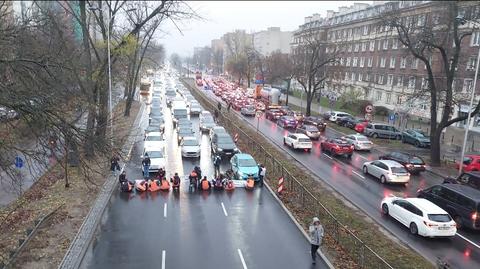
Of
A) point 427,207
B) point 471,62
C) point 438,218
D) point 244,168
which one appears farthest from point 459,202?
point 471,62

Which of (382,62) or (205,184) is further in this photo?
(382,62)

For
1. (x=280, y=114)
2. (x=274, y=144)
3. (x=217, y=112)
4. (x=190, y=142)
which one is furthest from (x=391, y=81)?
(x=190, y=142)

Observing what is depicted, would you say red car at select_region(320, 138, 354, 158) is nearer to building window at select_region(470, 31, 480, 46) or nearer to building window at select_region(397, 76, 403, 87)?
building window at select_region(470, 31, 480, 46)

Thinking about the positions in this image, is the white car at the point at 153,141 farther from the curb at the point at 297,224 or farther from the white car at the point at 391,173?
the white car at the point at 391,173

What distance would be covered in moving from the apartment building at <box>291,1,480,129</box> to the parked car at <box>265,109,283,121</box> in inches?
442

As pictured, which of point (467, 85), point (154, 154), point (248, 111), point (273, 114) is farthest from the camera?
point (248, 111)

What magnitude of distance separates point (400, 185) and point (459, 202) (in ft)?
21.8

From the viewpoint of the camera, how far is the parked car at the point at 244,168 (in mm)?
24266

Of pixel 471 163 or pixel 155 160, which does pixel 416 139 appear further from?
pixel 155 160

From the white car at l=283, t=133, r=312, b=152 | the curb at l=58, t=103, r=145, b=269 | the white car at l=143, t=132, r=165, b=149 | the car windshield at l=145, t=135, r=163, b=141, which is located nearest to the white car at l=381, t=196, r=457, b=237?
the curb at l=58, t=103, r=145, b=269

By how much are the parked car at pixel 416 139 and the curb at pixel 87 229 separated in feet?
93.5

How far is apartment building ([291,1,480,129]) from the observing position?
48938 millimetres

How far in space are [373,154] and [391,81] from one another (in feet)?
108

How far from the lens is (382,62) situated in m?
66.4
